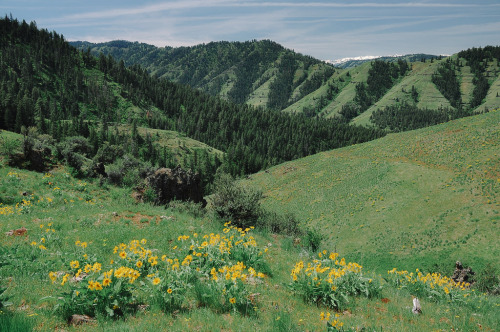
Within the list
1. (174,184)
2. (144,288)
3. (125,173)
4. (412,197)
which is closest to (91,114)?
(125,173)

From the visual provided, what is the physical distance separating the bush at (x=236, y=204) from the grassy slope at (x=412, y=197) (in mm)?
17197

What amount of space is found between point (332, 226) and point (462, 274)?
1936 centimetres

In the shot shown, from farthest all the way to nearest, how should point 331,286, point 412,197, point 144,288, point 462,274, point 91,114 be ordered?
point 91,114 → point 412,197 → point 462,274 → point 331,286 → point 144,288

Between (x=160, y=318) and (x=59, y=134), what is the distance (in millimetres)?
135183

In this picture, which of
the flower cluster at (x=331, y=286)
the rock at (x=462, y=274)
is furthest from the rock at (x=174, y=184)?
the rock at (x=462, y=274)

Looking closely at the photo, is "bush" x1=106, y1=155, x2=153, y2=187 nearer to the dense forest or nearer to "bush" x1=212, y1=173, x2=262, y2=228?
"bush" x1=212, y1=173, x2=262, y2=228

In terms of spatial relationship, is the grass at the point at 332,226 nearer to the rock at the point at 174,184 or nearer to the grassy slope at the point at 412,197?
the grassy slope at the point at 412,197

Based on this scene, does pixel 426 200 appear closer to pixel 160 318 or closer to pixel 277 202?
pixel 277 202

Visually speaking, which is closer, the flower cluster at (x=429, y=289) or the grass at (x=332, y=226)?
the grass at (x=332, y=226)

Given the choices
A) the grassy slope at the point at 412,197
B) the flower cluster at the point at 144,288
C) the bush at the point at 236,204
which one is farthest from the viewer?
the grassy slope at the point at 412,197

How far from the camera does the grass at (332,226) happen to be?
602cm

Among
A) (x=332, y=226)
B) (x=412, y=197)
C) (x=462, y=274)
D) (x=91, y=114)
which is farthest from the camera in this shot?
(x=91, y=114)

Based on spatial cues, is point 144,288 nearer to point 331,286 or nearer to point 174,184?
point 331,286

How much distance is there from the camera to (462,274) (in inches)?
918
